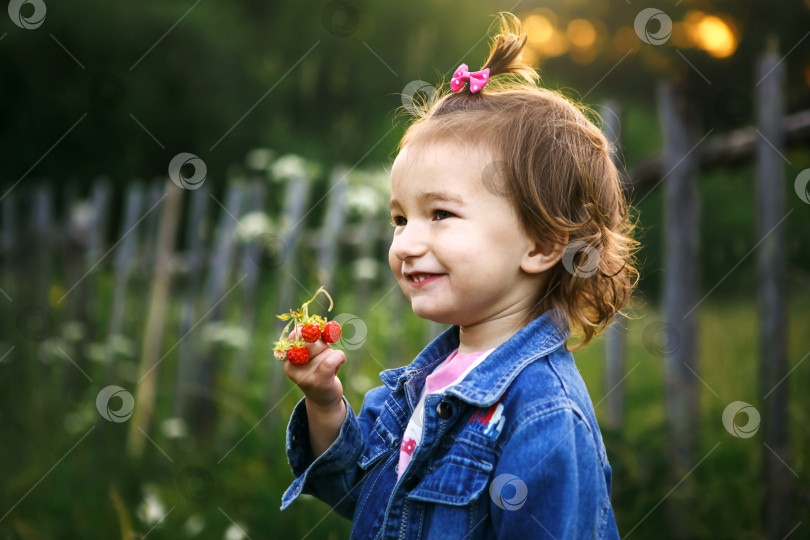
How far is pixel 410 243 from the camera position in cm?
137

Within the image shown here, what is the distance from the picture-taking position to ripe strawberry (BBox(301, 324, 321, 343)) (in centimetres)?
138

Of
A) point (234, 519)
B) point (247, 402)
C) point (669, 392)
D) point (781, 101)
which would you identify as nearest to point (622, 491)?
point (669, 392)

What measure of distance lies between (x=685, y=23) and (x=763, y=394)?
4.89m

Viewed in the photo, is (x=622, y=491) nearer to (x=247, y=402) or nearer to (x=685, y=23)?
(x=247, y=402)

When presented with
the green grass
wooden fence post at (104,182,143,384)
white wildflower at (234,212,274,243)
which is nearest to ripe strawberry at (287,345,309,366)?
the green grass

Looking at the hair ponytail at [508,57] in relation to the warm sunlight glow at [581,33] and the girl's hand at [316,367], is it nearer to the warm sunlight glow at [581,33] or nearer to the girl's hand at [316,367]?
the girl's hand at [316,367]

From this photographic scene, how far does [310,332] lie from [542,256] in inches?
18.4

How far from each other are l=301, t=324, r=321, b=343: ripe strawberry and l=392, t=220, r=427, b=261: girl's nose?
0.21m

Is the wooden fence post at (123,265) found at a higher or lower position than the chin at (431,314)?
lower

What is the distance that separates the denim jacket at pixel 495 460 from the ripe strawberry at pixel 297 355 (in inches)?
8.6

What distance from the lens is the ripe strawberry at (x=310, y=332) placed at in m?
1.38

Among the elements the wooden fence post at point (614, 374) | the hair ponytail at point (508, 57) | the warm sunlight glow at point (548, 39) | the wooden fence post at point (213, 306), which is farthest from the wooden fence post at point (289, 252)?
the warm sunlight glow at point (548, 39)

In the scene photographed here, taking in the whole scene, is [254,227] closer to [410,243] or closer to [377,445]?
[377,445]

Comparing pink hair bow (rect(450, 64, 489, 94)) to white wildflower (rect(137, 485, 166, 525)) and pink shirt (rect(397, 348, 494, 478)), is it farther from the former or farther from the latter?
white wildflower (rect(137, 485, 166, 525))
